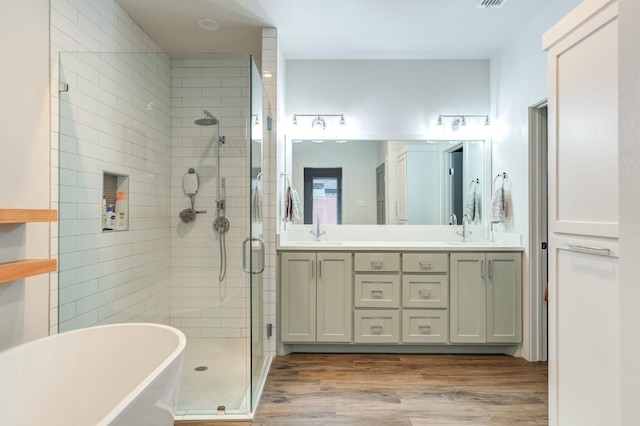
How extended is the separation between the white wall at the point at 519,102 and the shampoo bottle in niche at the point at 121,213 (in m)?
2.92

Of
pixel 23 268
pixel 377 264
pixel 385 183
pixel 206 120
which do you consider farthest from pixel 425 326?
pixel 23 268

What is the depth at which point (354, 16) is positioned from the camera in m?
2.68

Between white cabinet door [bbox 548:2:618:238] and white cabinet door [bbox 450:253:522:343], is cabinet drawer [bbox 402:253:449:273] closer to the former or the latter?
white cabinet door [bbox 450:253:522:343]

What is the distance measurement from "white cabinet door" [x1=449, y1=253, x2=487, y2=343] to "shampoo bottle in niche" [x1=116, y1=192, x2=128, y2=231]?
2.43m

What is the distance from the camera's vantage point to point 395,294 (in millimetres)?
2934

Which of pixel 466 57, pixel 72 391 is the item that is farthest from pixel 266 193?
pixel 466 57

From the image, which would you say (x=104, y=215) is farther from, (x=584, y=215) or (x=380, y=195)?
(x=584, y=215)

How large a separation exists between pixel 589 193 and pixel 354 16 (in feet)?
6.80

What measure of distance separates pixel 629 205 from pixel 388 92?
108 inches

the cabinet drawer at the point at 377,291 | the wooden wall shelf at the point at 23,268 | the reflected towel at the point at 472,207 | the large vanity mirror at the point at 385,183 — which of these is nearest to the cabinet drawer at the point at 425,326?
the cabinet drawer at the point at 377,291

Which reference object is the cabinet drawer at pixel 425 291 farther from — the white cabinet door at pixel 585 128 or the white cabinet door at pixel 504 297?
the white cabinet door at pixel 585 128

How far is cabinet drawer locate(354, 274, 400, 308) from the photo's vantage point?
2.94 meters

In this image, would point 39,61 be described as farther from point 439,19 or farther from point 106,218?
point 439,19

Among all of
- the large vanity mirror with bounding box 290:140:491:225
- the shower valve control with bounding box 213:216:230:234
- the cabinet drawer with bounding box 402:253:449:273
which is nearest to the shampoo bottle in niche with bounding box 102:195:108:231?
the shower valve control with bounding box 213:216:230:234
